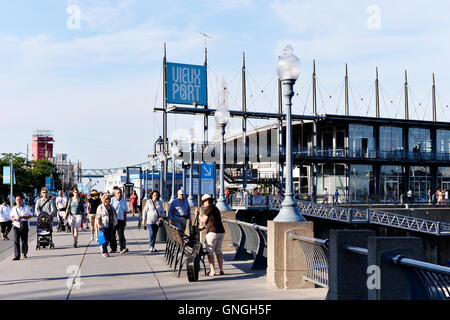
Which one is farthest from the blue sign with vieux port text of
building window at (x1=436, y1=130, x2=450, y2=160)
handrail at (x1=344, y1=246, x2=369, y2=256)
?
handrail at (x1=344, y1=246, x2=369, y2=256)

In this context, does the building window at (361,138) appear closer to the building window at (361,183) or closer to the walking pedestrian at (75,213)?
the building window at (361,183)

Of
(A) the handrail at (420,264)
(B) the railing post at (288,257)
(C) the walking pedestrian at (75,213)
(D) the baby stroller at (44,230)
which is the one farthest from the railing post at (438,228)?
(A) the handrail at (420,264)

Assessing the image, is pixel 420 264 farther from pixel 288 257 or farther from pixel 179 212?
pixel 179 212

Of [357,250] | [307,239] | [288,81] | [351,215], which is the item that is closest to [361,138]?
[351,215]

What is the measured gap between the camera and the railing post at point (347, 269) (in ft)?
24.4

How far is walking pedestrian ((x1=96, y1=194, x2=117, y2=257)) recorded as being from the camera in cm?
1589

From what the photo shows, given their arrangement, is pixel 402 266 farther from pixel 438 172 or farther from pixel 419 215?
pixel 438 172

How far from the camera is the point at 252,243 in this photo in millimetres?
14172

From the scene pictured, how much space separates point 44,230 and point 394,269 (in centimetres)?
1461

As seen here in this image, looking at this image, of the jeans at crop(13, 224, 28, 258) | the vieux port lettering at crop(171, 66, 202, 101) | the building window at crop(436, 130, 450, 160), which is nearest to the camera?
the jeans at crop(13, 224, 28, 258)

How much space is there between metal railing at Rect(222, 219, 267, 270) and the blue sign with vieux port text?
43.9 metres

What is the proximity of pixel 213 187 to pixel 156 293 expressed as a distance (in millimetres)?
18531

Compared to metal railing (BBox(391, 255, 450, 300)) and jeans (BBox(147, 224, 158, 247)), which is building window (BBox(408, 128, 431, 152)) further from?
metal railing (BBox(391, 255, 450, 300))

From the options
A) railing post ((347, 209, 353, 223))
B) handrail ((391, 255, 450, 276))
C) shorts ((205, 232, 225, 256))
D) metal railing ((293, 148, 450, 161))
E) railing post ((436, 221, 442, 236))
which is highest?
metal railing ((293, 148, 450, 161))
